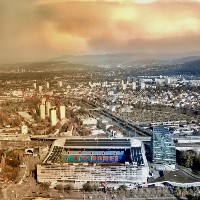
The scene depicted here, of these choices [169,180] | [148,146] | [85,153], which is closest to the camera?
[169,180]

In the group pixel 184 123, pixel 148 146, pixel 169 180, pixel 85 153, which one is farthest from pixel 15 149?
pixel 184 123

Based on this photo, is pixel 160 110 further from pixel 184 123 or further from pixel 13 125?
pixel 13 125

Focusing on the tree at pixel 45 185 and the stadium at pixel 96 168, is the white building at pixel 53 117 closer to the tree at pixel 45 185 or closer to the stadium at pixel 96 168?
the stadium at pixel 96 168

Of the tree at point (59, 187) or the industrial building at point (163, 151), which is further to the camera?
the industrial building at point (163, 151)

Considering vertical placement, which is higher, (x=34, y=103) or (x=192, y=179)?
(x=34, y=103)

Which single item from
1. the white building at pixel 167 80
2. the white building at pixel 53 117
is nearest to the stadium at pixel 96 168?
the white building at pixel 53 117

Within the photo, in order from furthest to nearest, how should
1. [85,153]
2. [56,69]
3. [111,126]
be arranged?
[56,69], [111,126], [85,153]

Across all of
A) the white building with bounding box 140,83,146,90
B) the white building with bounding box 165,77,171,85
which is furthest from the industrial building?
the white building with bounding box 165,77,171,85
